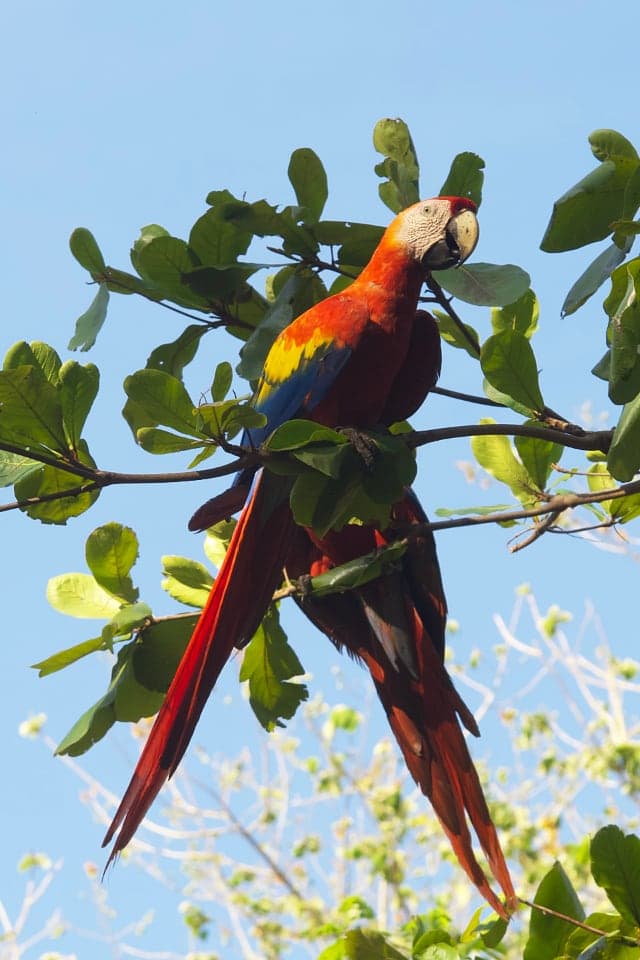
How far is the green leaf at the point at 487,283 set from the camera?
1.48 metres

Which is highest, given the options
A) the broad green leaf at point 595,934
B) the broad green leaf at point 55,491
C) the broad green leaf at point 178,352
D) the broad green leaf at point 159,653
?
the broad green leaf at point 178,352

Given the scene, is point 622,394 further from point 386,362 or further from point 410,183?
point 386,362

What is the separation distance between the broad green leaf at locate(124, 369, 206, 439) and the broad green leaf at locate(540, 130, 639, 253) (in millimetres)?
496

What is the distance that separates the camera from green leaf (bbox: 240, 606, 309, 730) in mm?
1737

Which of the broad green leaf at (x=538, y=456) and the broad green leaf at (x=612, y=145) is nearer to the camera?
the broad green leaf at (x=612, y=145)

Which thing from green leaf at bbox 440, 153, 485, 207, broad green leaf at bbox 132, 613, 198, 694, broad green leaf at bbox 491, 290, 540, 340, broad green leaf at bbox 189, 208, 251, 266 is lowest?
broad green leaf at bbox 132, 613, 198, 694

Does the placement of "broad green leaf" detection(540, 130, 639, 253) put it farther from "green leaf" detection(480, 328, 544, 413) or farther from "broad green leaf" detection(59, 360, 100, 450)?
"broad green leaf" detection(59, 360, 100, 450)

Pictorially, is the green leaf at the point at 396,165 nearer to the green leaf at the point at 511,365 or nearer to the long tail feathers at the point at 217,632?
the green leaf at the point at 511,365

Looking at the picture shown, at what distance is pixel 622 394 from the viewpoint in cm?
122

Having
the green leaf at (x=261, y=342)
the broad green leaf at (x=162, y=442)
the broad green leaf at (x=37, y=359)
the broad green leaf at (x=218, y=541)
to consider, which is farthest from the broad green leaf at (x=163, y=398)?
the broad green leaf at (x=218, y=541)

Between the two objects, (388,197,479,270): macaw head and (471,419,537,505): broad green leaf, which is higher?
(388,197,479,270): macaw head

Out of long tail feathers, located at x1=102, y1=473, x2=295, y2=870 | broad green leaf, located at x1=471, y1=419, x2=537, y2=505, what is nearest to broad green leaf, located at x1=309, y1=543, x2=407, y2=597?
long tail feathers, located at x1=102, y1=473, x2=295, y2=870

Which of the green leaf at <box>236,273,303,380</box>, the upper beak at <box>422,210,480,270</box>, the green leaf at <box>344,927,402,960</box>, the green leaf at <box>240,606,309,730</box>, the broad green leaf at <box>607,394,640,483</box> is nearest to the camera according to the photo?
the broad green leaf at <box>607,394,640,483</box>

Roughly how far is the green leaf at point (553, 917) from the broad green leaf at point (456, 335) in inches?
31.0
